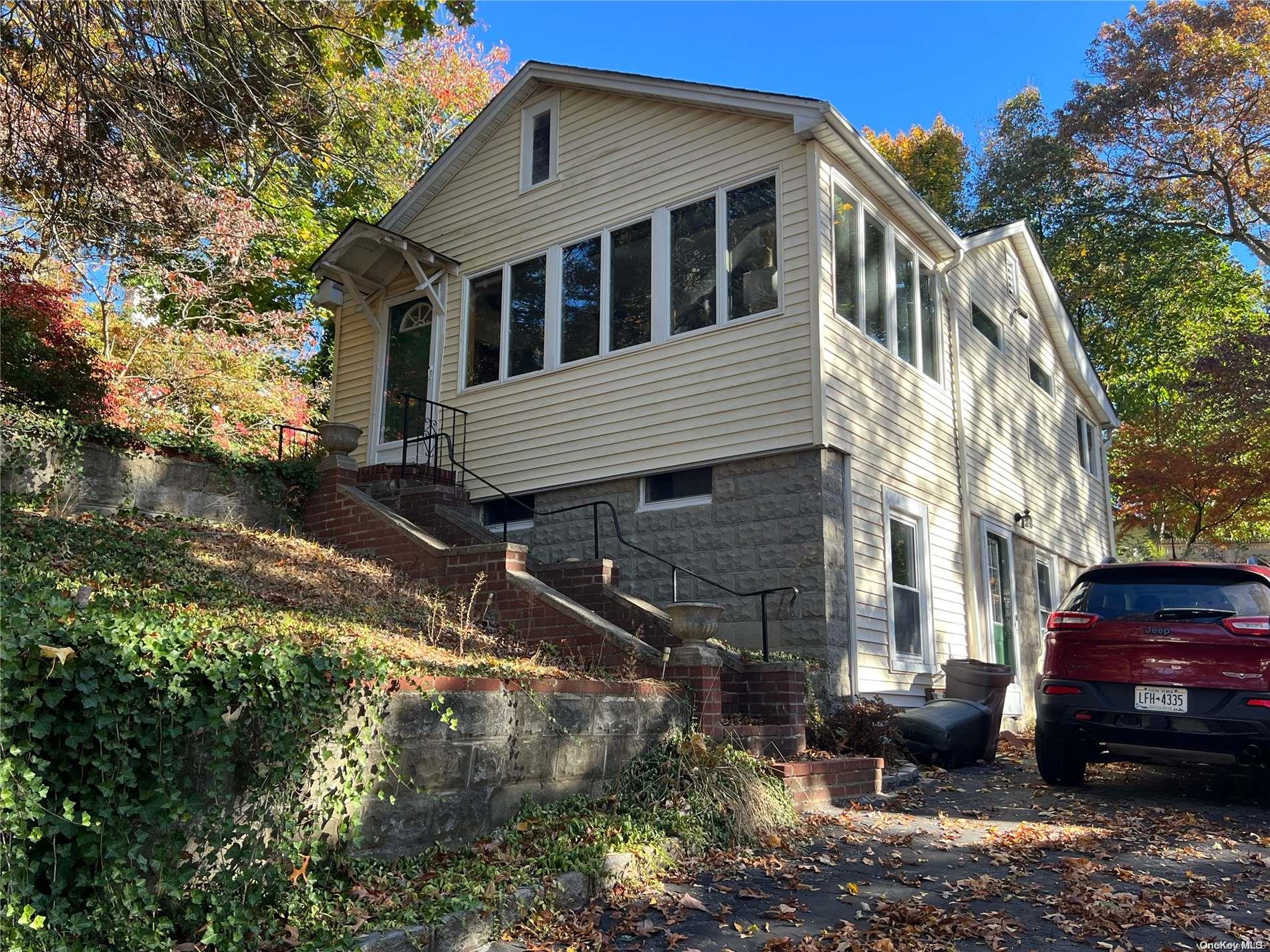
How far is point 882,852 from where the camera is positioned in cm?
616

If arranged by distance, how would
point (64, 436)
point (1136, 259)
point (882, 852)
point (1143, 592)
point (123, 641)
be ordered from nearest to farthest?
1. point (123, 641)
2. point (882, 852)
3. point (1143, 592)
4. point (64, 436)
5. point (1136, 259)

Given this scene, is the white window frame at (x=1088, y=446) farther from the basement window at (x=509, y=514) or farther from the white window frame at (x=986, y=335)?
the basement window at (x=509, y=514)

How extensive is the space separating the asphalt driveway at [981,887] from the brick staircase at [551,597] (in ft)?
3.53

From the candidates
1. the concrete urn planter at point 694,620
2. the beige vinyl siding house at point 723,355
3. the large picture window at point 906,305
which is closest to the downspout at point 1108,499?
the beige vinyl siding house at point 723,355

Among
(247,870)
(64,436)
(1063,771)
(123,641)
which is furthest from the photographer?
(64,436)

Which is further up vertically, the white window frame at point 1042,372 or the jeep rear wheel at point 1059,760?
the white window frame at point 1042,372

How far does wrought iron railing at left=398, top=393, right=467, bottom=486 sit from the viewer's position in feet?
42.3

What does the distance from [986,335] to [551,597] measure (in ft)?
32.3

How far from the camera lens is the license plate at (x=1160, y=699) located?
7.25 meters

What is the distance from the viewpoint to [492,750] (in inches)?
215

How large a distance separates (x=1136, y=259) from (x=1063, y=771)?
79.0 ft

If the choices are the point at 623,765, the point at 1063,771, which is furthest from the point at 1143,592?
the point at 623,765

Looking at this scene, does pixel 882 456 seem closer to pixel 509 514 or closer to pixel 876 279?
pixel 876 279

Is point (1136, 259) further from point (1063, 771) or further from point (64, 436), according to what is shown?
point (64, 436)
